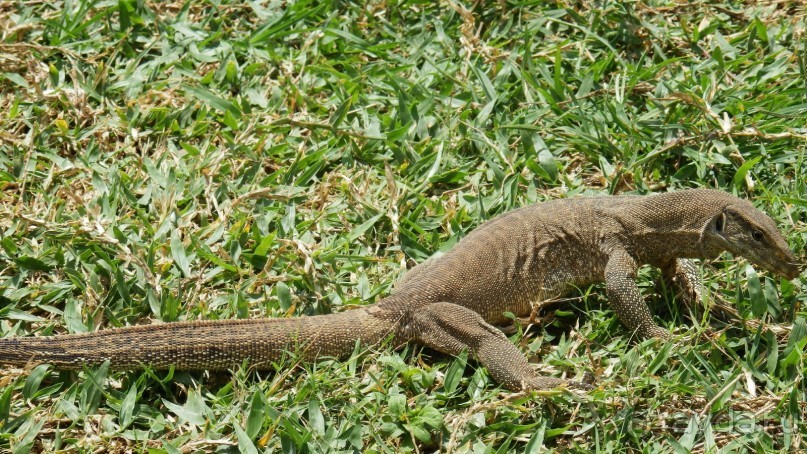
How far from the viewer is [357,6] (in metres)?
8.26

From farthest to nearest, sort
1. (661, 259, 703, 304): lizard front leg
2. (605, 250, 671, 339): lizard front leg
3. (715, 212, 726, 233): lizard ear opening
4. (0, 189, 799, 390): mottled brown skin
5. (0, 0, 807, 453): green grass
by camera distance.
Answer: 1. (661, 259, 703, 304): lizard front leg
2. (715, 212, 726, 233): lizard ear opening
3. (605, 250, 671, 339): lizard front leg
4. (0, 189, 799, 390): mottled brown skin
5. (0, 0, 807, 453): green grass

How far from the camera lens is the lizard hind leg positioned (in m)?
5.38

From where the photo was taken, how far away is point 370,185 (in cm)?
683

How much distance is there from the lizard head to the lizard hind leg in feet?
4.32

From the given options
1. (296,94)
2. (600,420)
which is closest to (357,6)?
(296,94)

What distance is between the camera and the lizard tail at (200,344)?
17.2 ft

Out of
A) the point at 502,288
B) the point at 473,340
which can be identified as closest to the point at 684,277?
the point at 502,288

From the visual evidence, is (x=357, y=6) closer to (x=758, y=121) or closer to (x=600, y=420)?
(x=758, y=121)

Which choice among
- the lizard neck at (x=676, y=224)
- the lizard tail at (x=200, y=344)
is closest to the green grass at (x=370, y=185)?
the lizard tail at (x=200, y=344)

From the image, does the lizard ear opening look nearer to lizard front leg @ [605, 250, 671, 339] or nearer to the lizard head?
the lizard head

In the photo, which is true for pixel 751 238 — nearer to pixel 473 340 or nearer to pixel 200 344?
pixel 473 340

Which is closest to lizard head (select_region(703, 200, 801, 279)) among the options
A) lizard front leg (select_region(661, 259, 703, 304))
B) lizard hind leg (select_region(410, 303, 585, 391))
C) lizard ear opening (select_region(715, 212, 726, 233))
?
lizard ear opening (select_region(715, 212, 726, 233))

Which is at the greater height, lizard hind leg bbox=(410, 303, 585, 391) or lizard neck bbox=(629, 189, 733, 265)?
lizard neck bbox=(629, 189, 733, 265)

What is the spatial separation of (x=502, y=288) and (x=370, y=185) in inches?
54.1
